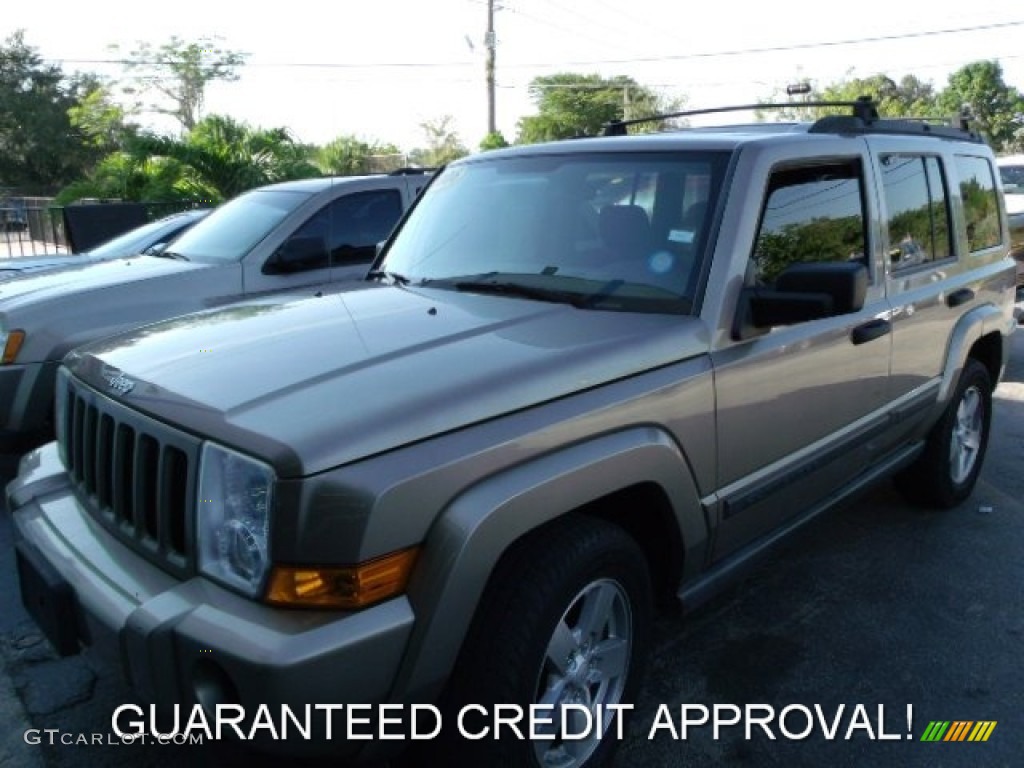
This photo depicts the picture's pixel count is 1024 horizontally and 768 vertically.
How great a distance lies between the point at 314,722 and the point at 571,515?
847 mm

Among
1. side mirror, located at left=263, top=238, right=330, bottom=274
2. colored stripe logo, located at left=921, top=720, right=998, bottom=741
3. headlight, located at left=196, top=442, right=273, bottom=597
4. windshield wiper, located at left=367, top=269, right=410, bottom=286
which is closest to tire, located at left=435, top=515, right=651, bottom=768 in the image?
headlight, located at left=196, top=442, right=273, bottom=597

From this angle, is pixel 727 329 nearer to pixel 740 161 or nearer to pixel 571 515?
pixel 740 161

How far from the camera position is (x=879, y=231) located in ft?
11.8

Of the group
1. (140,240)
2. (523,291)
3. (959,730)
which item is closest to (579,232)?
(523,291)

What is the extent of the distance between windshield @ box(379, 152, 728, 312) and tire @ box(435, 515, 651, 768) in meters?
0.85

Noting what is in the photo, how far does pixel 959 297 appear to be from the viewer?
4.23m

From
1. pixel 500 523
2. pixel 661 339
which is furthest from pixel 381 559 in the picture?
pixel 661 339

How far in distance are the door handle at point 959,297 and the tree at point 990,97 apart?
233ft

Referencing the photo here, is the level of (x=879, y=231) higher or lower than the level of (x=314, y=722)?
higher

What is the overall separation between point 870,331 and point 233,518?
2524 millimetres

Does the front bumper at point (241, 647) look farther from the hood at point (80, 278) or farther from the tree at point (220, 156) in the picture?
the tree at point (220, 156)

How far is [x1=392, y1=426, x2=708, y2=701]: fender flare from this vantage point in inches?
76.1

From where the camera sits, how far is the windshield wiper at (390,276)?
133 inches

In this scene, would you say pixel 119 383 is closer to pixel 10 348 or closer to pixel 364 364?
pixel 364 364
